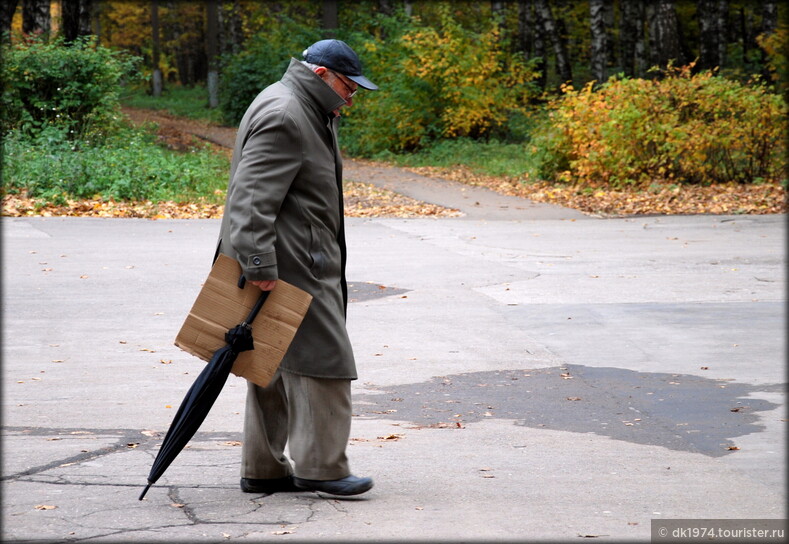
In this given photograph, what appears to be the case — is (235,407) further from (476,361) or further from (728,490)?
(728,490)

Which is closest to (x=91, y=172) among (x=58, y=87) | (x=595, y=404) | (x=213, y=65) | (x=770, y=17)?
(x=58, y=87)

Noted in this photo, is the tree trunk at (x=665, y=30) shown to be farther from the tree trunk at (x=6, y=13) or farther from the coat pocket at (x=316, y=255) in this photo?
the coat pocket at (x=316, y=255)

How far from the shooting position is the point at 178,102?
175ft

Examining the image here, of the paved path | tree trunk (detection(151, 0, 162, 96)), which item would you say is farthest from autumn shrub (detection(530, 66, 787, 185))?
tree trunk (detection(151, 0, 162, 96))

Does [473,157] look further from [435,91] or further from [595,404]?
[595,404]

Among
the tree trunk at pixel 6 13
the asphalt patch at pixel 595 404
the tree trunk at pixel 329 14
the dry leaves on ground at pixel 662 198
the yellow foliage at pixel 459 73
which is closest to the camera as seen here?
the asphalt patch at pixel 595 404

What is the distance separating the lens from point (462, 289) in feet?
36.5

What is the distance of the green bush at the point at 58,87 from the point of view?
20.5m

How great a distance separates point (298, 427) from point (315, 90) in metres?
1.51

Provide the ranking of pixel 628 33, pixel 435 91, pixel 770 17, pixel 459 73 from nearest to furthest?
pixel 459 73 < pixel 435 91 < pixel 770 17 < pixel 628 33

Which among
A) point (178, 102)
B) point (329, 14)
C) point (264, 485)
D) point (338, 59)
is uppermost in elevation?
point (329, 14)

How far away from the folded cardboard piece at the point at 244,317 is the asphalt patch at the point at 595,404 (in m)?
1.97

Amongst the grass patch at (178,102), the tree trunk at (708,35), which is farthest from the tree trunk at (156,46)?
the tree trunk at (708,35)

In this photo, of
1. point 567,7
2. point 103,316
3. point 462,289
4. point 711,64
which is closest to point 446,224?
point 462,289
